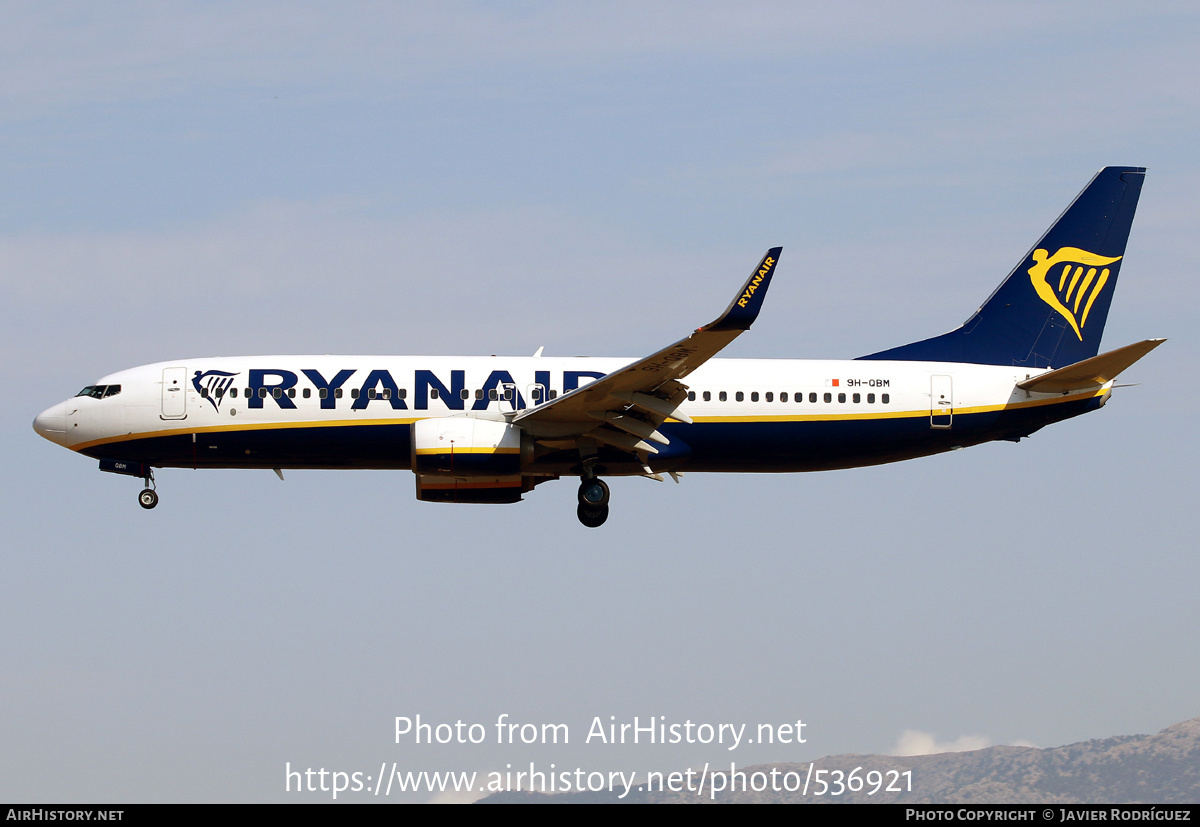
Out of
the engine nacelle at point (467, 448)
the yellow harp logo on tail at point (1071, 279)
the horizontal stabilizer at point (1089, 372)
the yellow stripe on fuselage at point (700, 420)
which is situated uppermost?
the yellow harp logo on tail at point (1071, 279)

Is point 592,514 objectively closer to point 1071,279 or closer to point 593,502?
point 593,502

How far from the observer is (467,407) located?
3662cm

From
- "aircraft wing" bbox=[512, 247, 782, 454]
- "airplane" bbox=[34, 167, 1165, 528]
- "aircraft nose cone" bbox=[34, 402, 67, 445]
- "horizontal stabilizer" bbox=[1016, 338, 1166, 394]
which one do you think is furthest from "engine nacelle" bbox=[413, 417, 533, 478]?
"horizontal stabilizer" bbox=[1016, 338, 1166, 394]

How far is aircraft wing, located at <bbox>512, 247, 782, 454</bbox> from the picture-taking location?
32.5 metres

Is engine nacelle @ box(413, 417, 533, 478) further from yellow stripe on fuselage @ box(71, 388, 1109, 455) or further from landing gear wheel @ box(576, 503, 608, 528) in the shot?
landing gear wheel @ box(576, 503, 608, 528)

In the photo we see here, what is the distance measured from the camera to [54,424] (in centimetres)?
3803

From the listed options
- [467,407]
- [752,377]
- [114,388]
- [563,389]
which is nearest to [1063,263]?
[752,377]

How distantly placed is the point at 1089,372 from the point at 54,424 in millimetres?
28547

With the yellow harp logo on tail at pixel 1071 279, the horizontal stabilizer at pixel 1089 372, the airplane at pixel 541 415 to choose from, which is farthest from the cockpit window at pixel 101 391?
the yellow harp logo on tail at pixel 1071 279

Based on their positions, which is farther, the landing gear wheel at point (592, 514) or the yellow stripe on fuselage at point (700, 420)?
the landing gear wheel at point (592, 514)

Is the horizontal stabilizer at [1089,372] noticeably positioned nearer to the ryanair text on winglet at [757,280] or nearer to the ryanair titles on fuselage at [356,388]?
the ryanair text on winglet at [757,280]

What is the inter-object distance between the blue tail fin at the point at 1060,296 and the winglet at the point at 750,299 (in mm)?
10276

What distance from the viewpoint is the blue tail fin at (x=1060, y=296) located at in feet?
133
